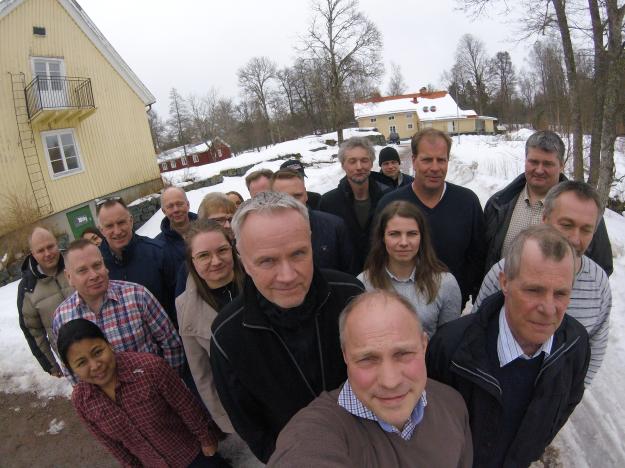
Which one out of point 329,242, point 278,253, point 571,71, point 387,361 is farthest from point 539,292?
point 571,71

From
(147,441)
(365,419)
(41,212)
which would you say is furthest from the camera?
(41,212)

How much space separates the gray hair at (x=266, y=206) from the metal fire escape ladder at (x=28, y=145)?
13.9m

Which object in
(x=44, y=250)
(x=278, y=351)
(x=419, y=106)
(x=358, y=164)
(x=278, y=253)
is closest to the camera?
(x=278, y=253)

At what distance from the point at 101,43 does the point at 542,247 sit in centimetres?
1820

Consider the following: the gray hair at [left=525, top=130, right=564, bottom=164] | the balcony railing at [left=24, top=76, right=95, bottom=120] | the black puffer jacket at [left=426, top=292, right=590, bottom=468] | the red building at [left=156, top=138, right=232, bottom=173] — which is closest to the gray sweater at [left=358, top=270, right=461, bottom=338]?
the black puffer jacket at [left=426, top=292, right=590, bottom=468]

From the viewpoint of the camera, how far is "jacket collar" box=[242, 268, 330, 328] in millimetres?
1648

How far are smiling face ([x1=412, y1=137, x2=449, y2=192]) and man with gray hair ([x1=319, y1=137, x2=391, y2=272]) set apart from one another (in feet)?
3.22

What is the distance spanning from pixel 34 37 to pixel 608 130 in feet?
56.9

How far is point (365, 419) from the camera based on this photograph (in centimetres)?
129

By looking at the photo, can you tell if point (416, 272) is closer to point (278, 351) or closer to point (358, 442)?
point (278, 351)

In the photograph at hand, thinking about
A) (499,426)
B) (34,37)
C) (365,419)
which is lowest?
(499,426)

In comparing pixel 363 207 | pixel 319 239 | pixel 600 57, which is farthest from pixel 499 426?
pixel 600 57

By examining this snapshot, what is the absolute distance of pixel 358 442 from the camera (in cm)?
123

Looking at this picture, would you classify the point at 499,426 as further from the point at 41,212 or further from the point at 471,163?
the point at 471,163
